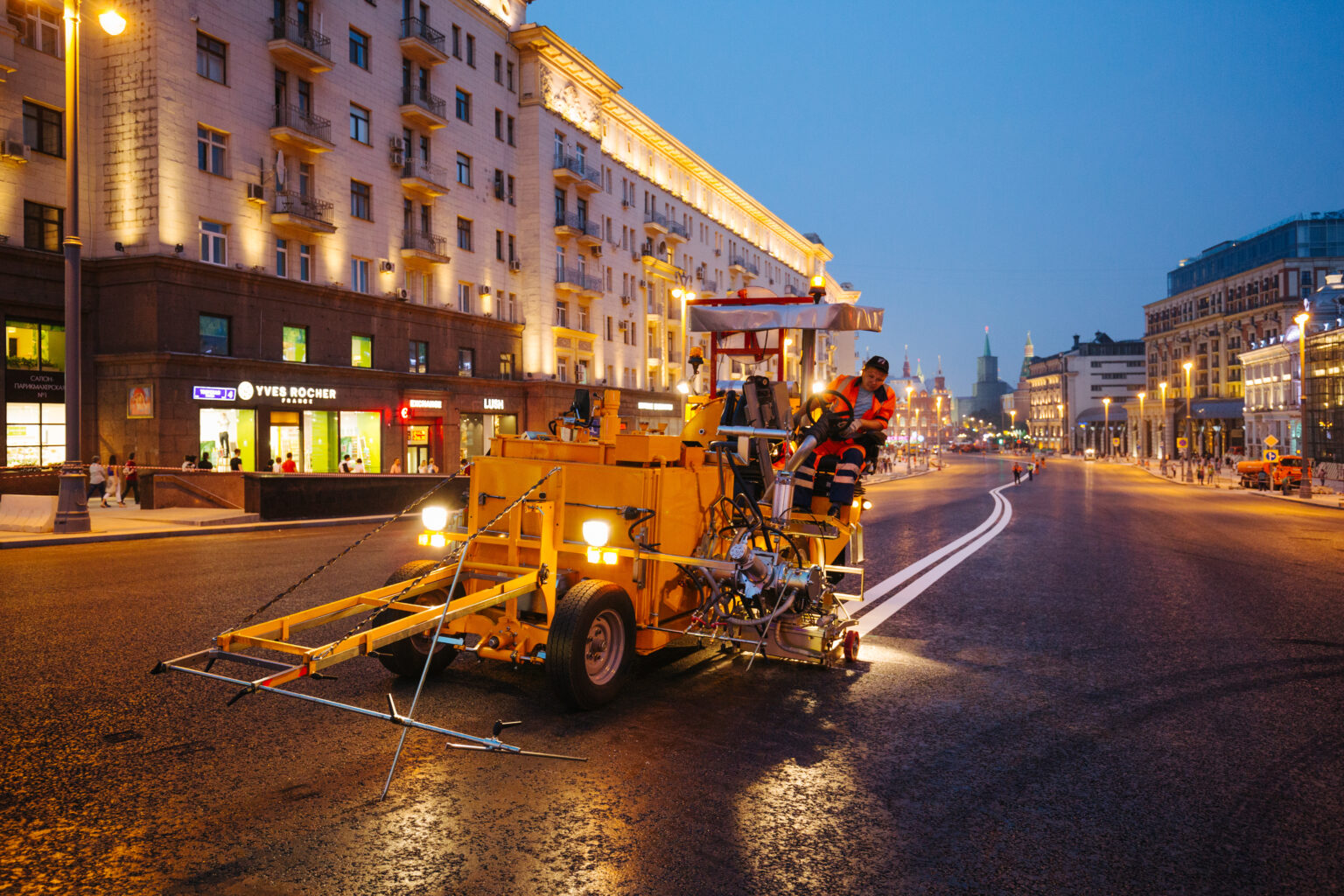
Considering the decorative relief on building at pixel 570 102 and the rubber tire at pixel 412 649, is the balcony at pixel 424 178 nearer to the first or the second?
the decorative relief on building at pixel 570 102

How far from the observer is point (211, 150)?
88.2ft

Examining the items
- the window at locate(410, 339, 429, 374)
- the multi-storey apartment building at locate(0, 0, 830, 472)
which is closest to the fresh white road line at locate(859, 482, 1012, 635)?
the multi-storey apartment building at locate(0, 0, 830, 472)

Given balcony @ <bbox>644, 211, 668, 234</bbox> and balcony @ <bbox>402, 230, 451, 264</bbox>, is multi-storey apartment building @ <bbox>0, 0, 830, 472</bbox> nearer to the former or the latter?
balcony @ <bbox>402, 230, 451, 264</bbox>

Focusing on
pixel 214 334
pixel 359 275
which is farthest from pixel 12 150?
pixel 359 275

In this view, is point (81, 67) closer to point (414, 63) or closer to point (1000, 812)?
point (414, 63)

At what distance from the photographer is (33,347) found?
81.2ft

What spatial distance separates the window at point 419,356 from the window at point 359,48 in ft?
37.0

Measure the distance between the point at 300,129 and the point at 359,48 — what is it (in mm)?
5801

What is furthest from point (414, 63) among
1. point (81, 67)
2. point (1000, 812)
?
point (1000, 812)

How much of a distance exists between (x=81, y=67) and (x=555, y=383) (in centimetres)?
2279

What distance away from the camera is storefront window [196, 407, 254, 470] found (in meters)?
26.6

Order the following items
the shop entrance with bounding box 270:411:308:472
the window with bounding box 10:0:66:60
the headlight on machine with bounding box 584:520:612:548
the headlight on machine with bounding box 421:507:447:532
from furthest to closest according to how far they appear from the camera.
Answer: the shop entrance with bounding box 270:411:308:472, the window with bounding box 10:0:66:60, the headlight on machine with bounding box 421:507:447:532, the headlight on machine with bounding box 584:520:612:548

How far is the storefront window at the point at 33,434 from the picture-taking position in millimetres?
24141

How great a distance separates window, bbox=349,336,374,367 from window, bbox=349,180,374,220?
195 inches
